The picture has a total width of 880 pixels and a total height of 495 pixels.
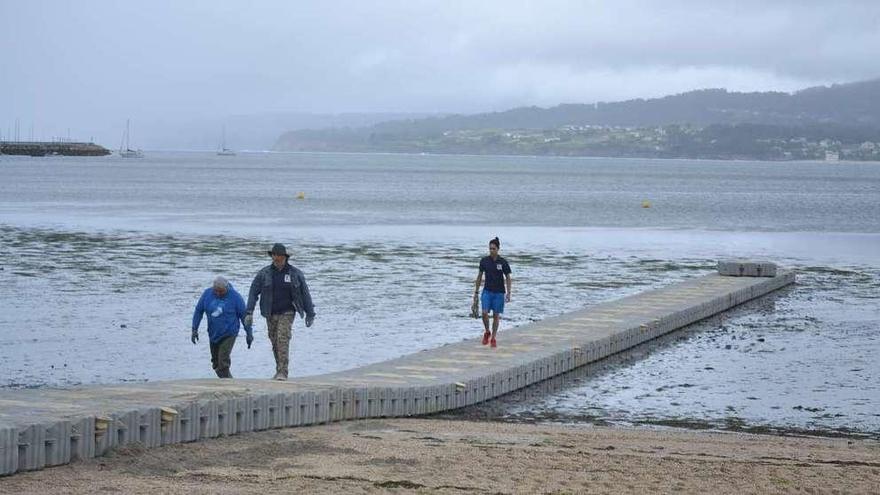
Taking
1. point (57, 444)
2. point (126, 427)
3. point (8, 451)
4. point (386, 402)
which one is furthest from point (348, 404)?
point (8, 451)

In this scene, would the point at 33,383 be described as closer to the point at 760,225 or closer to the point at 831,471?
the point at 831,471

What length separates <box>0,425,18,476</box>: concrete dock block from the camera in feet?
39.1

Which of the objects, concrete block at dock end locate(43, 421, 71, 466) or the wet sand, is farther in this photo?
concrete block at dock end locate(43, 421, 71, 466)

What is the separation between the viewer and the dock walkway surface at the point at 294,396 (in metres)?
12.8

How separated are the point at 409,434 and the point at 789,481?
446 cm

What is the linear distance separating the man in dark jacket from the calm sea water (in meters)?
2.97

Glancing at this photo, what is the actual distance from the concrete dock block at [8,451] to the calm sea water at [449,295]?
8663mm

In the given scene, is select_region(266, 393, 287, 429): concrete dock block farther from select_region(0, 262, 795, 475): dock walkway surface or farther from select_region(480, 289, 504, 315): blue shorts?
select_region(480, 289, 504, 315): blue shorts

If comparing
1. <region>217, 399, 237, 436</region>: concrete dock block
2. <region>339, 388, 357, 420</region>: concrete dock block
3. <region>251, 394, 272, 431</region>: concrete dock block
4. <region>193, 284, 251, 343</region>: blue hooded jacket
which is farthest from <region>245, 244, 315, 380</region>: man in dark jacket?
<region>217, 399, 237, 436</region>: concrete dock block

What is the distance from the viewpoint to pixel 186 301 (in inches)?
1384

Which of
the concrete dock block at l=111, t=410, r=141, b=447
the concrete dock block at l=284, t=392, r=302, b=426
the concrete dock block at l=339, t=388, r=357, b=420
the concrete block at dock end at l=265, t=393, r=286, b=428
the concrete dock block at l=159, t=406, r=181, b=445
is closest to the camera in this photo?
the concrete dock block at l=111, t=410, r=141, b=447

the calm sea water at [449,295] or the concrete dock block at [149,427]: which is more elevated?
the concrete dock block at [149,427]

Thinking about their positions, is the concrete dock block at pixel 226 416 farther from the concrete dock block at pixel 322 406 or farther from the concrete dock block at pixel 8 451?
the concrete dock block at pixel 8 451

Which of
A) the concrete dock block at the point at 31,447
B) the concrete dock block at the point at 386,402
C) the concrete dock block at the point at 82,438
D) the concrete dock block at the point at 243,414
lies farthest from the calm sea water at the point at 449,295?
the concrete dock block at the point at 31,447
